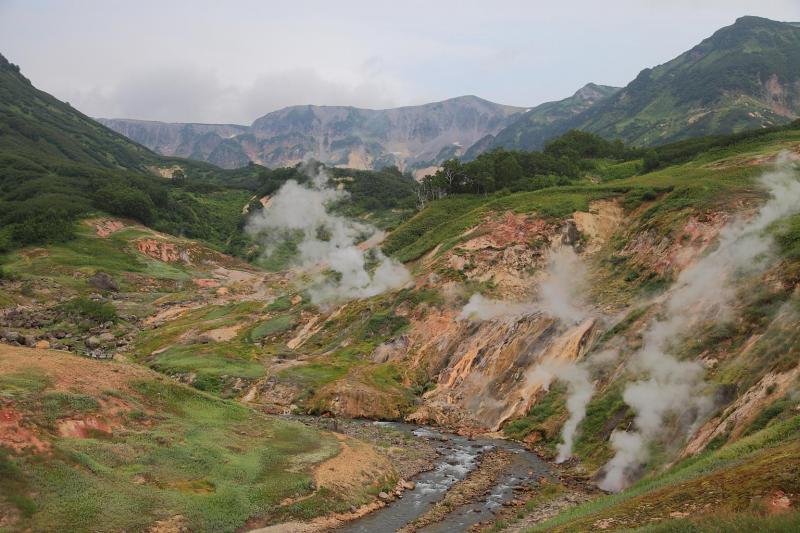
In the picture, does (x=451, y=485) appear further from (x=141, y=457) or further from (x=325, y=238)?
(x=325, y=238)

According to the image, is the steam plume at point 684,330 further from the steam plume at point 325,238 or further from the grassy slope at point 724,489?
the steam plume at point 325,238

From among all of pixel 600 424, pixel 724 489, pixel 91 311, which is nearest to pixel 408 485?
pixel 600 424

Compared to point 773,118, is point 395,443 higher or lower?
lower

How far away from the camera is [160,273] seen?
95188 mm

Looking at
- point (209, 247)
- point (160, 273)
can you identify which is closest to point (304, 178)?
point (209, 247)

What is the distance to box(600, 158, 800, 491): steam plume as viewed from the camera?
26.0 meters

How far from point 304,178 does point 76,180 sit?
183ft

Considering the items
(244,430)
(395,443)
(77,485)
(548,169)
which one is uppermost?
(548,169)

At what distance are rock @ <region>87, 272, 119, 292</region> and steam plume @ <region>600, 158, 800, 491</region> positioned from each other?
75350mm

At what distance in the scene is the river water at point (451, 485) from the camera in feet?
74.6

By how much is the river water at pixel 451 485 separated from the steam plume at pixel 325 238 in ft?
91.2

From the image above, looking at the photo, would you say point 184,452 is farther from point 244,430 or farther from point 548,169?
point 548,169

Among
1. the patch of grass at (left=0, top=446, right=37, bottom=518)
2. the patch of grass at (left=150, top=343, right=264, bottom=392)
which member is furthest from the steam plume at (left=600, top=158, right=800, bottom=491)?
the patch of grass at (left=150, top=343, right=264, bottom=392)

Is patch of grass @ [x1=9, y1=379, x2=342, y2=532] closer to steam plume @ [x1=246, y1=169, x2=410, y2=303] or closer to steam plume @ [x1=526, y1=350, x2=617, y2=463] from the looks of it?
steam plume @ [x1=526, y1=350, x2=617, y2=463]
